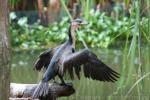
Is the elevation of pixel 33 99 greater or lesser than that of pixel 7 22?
lesser

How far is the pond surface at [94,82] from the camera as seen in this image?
4.05m

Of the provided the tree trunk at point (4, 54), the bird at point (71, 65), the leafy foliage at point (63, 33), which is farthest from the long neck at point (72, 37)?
the leafy foliage at point (63, 33)

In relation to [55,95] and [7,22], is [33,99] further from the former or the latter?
[7,22]

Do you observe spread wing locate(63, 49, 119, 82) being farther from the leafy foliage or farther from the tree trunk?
the leafy foliage

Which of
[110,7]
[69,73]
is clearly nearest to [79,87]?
[69,73]

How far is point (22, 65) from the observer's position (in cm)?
853

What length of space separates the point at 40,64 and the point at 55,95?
2.04 feet

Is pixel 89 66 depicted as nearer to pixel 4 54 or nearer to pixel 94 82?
pixel 94 82

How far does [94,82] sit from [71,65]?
1485mm

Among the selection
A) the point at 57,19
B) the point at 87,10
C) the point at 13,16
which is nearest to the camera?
the point at 87,10

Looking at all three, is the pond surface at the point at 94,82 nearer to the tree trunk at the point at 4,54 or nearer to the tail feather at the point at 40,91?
the tail feather at the point at 40,91

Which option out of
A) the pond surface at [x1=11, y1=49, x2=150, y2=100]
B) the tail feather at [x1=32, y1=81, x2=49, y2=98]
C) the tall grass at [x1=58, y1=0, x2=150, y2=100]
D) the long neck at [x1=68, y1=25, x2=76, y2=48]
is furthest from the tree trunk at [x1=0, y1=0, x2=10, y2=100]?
the long neck at [x1=68, y1=25, x2=76, y2=48]

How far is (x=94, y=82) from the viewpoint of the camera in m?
5.87

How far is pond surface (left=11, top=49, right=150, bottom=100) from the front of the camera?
13.3 ft
